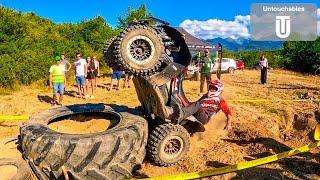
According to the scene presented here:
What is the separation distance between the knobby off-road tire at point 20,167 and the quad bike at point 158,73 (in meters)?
2.03

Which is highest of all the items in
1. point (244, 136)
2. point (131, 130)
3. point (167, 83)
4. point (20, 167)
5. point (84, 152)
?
point (167, 83)

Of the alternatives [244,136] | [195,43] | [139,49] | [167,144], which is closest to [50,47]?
[195,43]

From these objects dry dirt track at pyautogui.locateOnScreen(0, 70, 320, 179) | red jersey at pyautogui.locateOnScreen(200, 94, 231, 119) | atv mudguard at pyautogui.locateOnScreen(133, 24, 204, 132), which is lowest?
dry dirt track at pyautogui.locateOnScreen(0, 70, 320, 179)

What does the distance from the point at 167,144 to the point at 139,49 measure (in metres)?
2.05

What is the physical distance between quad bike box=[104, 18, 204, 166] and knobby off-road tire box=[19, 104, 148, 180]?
646 mm

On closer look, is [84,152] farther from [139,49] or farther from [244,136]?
[244,136]

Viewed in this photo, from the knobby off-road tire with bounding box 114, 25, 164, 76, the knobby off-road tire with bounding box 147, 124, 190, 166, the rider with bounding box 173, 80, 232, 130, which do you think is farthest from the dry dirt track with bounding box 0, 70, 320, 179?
the knobby off-road tire with bounding box 114, 25, 164, 76

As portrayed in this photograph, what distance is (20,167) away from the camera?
6258mm

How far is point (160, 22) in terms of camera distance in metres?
7.02

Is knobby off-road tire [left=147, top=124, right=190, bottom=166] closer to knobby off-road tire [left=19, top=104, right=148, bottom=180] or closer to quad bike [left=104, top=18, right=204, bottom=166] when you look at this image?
quad bike [left=104, top=18, right=204, bottom=166]

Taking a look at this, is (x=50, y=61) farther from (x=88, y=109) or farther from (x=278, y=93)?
(x=88, y=109)

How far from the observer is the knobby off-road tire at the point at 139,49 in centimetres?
643

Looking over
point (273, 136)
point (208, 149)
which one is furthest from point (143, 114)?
point (273, 136)

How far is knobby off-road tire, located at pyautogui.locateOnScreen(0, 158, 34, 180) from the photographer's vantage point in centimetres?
609
